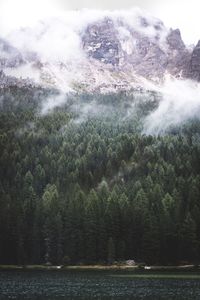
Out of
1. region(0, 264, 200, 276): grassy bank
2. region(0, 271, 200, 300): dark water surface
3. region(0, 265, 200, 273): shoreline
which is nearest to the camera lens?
region(0, 271, 200, 300): dark water surface

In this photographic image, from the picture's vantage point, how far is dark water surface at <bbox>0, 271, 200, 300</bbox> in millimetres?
86625

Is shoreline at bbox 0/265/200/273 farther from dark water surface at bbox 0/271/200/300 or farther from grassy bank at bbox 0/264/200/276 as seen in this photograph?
dark water surface at bbox 0/271/200/300

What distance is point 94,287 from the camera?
327 ft

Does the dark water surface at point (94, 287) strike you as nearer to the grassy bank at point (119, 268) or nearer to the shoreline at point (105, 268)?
the grassy bank at point (119, 268)

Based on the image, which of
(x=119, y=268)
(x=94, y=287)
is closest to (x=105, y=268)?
(x=119, y=268)

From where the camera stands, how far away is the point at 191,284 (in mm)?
103312

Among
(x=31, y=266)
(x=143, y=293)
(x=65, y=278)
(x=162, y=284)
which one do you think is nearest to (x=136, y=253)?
(x=31, y=266)

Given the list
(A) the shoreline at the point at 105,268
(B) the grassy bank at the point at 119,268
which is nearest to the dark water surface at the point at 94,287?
(B) the grassy bank at the point at 119,268

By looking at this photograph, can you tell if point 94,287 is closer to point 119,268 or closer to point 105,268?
point 105,268

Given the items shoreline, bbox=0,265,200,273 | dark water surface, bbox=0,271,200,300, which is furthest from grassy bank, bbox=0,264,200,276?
dark water surface, bbox=0,271,200,300

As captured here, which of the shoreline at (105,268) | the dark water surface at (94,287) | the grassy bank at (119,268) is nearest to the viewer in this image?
the dark water surface at (94,287)

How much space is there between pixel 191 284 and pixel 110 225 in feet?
→ 188

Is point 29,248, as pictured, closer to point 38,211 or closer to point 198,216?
point 38,211

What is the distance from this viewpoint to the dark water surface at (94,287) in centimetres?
8662
